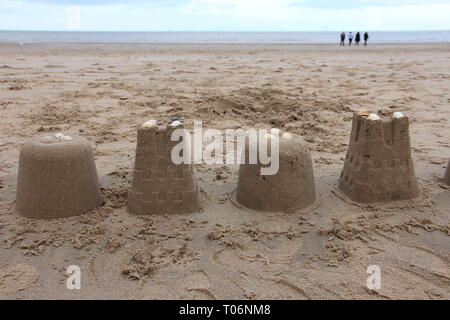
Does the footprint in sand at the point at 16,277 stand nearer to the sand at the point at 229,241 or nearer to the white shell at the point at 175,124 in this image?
the sand at the point at 229,241

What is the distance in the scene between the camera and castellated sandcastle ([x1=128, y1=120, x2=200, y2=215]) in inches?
112

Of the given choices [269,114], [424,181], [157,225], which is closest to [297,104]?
[269,114]

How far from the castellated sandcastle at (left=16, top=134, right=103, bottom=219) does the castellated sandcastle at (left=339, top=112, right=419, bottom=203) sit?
6.69 ft

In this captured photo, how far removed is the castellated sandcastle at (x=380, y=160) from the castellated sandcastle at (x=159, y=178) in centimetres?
129

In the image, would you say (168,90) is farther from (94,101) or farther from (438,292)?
(438,292)

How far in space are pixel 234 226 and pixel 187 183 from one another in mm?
→ 471

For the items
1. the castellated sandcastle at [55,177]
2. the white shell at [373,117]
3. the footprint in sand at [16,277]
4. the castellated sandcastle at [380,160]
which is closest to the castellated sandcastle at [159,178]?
the castellated sandcastle at [55,177]

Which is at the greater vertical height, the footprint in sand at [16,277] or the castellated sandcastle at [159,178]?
the castellated sandcastle at [159,178]

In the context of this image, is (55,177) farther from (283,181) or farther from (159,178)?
(283,181)

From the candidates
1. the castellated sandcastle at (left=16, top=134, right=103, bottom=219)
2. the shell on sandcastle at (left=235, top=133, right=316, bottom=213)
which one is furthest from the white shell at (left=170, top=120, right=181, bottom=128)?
the castellated sandcastle at (left=16, top=134, right=103, bottom=219)

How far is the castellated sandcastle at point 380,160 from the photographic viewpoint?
9.95 ft

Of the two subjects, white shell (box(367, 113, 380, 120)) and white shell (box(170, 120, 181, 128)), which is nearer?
white shell (box(170, 120, 181, 128))

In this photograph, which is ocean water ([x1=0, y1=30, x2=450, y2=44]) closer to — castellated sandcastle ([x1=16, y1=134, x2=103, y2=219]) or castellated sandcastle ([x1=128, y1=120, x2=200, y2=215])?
castellated sandcastle ([x1=16, y1=134, x2=103, y2=219])

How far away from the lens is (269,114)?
5.73 m
